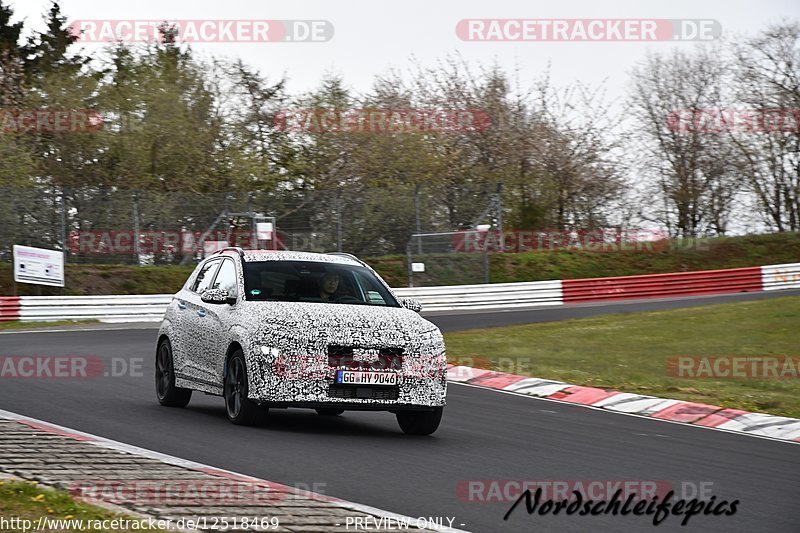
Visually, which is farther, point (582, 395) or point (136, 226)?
point (136, 226)

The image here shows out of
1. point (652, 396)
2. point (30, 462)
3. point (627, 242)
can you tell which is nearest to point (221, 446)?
point (30, 462)

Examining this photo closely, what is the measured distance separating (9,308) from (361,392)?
23.3 metres

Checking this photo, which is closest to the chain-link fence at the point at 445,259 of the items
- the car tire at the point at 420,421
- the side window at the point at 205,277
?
the side window at the point at 205,277

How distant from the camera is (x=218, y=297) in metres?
11.5

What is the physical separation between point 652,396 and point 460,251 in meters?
23.0

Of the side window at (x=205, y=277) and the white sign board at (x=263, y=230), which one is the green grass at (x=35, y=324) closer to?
the white sign board at (x=263, y=230)

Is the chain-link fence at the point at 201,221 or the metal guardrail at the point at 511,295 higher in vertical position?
the chain-link fence at the point at 201,221

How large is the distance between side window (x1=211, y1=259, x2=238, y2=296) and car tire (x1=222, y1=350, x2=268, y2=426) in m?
0.87

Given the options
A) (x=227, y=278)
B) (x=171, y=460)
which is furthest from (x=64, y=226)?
(x=171, y=460)

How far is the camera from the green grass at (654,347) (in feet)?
56.0

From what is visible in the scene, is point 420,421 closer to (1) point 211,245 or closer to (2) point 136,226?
(1) point 211,245

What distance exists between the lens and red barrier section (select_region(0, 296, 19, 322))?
3155 cm

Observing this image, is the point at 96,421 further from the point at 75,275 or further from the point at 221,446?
the point at 75,275

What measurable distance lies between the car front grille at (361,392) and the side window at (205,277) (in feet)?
9.20
